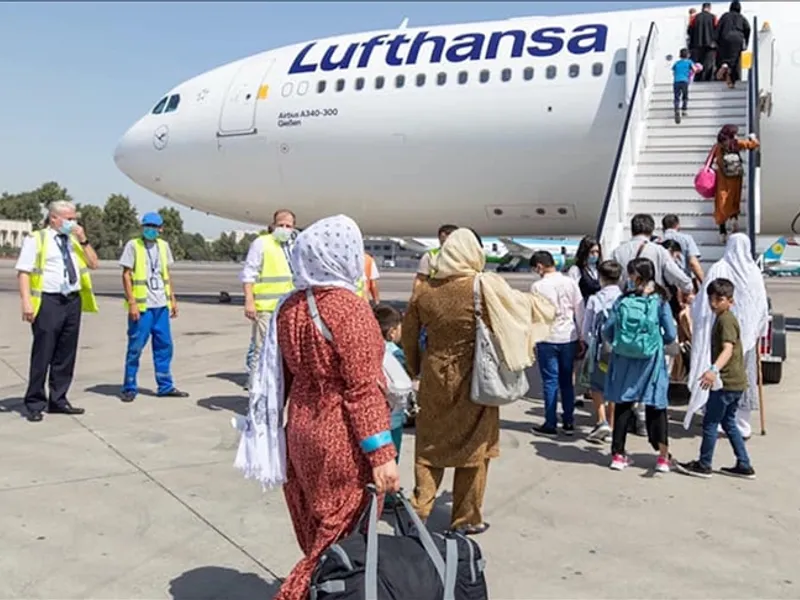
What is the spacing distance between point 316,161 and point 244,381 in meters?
7.21

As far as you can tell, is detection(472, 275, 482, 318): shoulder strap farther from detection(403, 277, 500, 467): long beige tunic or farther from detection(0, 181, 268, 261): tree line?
detection(0, 181, 268, 261): tree line

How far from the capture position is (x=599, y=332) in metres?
6.25

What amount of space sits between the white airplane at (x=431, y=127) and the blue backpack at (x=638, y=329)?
7903mm

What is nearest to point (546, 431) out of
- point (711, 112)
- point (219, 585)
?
point (219, 585)

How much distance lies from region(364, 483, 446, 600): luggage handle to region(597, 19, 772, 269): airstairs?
720 cm

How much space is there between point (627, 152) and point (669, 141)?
800 millimetres

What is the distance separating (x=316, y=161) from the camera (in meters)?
15.2

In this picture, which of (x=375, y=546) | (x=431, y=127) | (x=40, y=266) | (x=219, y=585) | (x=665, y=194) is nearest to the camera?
(x=375, y=546)

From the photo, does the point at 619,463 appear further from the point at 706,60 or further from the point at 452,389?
the point at 706,60

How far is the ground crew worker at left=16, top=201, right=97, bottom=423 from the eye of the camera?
6844 millimetres

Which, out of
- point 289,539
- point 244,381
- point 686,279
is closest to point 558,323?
point 686,279

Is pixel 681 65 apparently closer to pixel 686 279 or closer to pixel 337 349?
pixel 686 279

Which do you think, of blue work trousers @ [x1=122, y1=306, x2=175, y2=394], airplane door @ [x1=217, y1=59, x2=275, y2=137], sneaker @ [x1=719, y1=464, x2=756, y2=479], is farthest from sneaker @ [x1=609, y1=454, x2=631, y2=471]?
airplane door @ [x1=217, y1=59, x2=275, y2=137]

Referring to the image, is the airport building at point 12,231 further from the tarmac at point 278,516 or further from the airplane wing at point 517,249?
the tarmac at point 278,516
